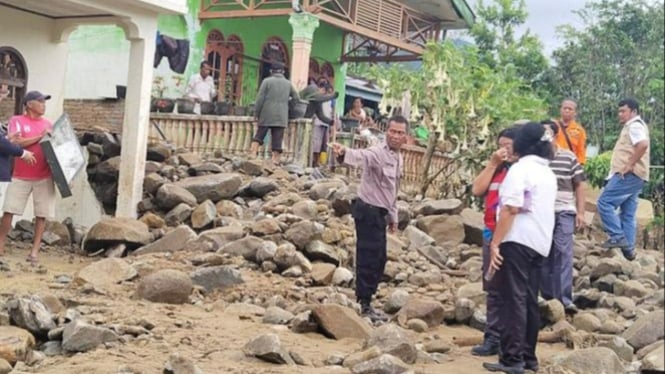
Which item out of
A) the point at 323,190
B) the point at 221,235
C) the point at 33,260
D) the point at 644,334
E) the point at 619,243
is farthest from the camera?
the point at 323,190

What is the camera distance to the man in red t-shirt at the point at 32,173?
7617 millimetres

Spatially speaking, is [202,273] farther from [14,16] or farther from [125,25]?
[14,16]

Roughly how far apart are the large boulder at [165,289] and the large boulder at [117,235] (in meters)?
2.30

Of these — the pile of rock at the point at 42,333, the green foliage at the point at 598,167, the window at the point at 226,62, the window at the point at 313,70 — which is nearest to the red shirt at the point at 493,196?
the pile of rock at the point at 42,333

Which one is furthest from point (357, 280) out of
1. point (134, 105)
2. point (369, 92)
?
point (369, 92)

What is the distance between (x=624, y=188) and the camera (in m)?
7.21

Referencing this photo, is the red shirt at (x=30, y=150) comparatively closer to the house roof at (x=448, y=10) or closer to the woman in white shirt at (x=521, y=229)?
the woman in white shirt at (x=521, y=229)

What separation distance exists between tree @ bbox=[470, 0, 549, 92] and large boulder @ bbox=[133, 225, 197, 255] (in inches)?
458

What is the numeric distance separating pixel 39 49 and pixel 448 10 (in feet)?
38.3

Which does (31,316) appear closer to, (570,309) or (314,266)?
(314,266)

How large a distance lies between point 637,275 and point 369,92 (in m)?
15.5

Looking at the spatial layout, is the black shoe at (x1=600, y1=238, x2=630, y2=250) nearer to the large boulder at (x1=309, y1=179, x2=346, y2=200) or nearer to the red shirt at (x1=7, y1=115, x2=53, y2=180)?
the large boulder at (x1=309, y1=179, x2=346, y2=200)

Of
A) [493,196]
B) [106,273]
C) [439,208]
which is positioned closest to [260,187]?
[439,208]

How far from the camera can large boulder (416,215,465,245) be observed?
30.2ft
